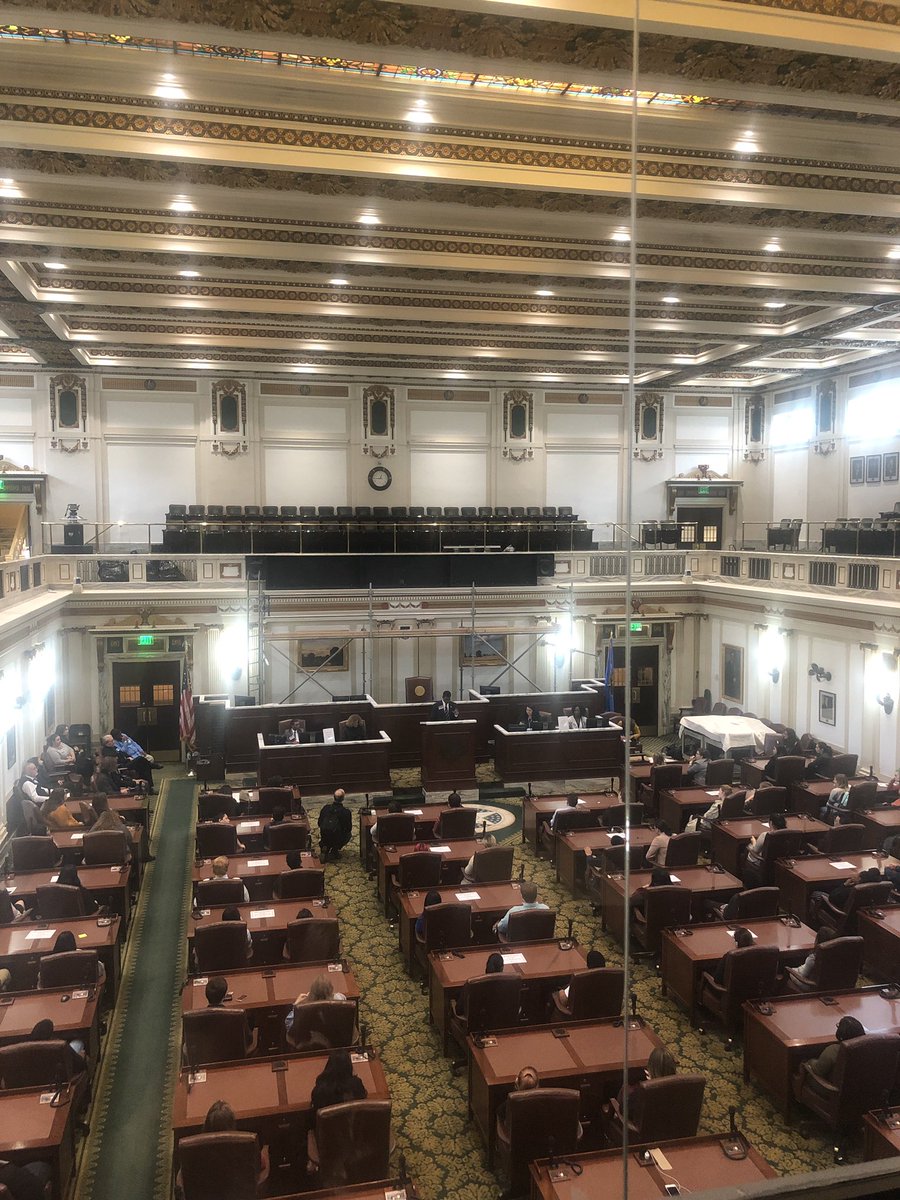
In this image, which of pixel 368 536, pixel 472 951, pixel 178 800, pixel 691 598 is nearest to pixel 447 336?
pixel 368 536

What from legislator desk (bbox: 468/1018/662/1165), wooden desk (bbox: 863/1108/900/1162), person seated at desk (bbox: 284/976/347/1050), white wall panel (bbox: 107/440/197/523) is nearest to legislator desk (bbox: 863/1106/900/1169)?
wooden desk (bbox: 863/1108/900/1162)

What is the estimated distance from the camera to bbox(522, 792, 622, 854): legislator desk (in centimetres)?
1142

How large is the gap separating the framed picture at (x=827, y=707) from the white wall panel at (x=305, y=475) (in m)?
11.5

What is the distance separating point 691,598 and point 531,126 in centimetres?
1227

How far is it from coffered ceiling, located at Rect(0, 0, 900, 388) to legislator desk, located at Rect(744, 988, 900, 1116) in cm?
703

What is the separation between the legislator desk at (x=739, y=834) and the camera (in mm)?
10062

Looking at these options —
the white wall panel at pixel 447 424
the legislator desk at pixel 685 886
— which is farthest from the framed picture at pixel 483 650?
the legislator desk at pixel 685 886

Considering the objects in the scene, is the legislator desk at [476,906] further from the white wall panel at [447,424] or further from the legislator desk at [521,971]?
the white wall panel at [447,424]

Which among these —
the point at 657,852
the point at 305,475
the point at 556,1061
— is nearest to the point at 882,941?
the point at 657,852

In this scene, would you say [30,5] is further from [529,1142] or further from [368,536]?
[368,536]

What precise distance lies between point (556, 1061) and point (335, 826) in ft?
19.7

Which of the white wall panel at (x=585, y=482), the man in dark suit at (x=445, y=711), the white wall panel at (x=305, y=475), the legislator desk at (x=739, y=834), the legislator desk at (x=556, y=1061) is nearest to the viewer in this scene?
the legislator desk at (x=556, y=1061)

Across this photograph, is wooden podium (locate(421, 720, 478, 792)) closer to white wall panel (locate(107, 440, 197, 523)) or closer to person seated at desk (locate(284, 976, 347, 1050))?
person seated at desk (locate(284, 976, 347, 1050))

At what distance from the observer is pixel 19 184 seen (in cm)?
972
